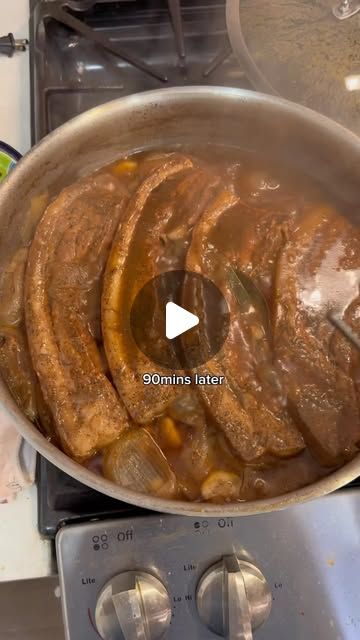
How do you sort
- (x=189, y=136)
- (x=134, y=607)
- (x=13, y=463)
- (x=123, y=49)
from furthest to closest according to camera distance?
1. (x=123, y=49)
2. (x=189, y=136)
3. (x=13, y=463)
4. (x=134, y=607)

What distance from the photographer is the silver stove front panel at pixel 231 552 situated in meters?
1.18

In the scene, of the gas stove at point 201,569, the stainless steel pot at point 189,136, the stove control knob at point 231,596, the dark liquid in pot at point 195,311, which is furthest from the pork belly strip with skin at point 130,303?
the stove control knob at point 231,596

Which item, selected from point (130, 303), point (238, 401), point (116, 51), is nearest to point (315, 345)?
point (238, 401)

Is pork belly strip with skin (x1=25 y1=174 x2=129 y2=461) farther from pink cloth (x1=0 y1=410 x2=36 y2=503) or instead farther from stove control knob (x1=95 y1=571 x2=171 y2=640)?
stove control knob (x1=95 y1=571 x2=171 y2=640)

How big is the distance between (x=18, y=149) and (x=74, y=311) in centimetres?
60

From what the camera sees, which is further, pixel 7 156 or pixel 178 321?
pixel 7 156

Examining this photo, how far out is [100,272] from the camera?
4.50ft

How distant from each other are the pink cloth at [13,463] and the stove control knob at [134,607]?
322mm

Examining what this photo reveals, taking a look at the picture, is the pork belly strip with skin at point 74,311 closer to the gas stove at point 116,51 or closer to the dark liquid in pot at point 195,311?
the dark liquid in pot at point 195,311

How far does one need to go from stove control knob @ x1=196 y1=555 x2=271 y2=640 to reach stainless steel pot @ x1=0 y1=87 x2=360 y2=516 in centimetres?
94

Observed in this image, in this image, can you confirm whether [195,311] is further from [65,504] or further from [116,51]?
[116,51]

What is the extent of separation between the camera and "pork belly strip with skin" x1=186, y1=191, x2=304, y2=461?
4.04 feet

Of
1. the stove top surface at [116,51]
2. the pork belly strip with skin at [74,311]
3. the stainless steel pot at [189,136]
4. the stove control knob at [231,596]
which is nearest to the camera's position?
the stove control knob at [231,596]

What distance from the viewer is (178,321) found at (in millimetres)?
1300
